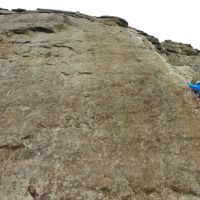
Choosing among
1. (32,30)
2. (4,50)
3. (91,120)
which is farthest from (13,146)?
(32,30)

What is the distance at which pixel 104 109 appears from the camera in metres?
7.37

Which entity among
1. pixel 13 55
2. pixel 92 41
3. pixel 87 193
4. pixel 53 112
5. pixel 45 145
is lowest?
pixel 87 193

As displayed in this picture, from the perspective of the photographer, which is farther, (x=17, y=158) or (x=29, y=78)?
(x=29, y=78)

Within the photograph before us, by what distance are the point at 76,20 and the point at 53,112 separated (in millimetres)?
4961

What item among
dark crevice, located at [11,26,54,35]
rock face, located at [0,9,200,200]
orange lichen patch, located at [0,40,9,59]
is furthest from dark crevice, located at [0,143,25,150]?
dark crevice, located at [11,26,54,35]

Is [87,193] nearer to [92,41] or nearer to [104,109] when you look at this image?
[104,109]

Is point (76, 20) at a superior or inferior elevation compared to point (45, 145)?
superior

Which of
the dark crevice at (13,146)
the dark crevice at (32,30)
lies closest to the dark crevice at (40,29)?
the dark crevice at (32,30)

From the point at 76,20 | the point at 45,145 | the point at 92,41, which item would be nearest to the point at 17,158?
the point at 45,145

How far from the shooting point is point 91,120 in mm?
7074

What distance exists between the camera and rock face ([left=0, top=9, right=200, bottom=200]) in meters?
5.80

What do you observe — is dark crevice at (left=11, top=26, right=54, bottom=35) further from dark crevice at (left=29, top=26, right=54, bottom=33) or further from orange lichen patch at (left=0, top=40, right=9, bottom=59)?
orange lichen patch at (left=0, top=40, right=9, bottom=59)

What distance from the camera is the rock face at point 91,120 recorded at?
228 inches

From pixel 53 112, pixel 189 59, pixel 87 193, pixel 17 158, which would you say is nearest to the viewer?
pixel 87 193
